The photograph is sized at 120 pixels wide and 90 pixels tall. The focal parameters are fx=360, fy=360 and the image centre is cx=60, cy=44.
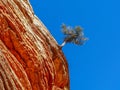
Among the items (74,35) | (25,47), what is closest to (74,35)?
(74,35)

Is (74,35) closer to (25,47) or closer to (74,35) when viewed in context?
(74,35)

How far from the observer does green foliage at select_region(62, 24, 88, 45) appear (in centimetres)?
3922

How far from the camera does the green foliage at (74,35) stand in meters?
39.2

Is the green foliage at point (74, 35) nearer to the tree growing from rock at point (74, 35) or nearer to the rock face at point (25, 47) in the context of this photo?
the tree growing from rock at point (74, 35)

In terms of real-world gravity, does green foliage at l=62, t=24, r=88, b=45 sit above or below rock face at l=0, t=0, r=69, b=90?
above

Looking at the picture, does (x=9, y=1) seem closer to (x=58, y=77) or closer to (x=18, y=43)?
(x=18, y=43)

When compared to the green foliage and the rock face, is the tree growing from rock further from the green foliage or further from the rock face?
the rock face

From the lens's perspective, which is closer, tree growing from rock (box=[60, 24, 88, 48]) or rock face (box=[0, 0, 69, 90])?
rock face (box=[0, 0, 69, 90])

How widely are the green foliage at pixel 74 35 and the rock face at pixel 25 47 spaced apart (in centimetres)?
739

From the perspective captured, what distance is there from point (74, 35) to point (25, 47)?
13918 mm

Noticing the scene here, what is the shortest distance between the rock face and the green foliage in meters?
7.39

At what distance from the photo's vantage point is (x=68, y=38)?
38969 mm

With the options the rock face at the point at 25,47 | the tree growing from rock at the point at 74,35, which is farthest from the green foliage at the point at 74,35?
the rock face at the point at 25,47

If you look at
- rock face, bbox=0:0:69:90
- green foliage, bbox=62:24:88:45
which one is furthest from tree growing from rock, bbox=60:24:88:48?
rock face, bbox=0:0:69:90
